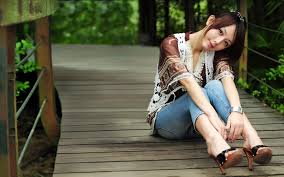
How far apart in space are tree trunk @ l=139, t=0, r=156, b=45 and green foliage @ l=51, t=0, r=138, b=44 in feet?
11.1

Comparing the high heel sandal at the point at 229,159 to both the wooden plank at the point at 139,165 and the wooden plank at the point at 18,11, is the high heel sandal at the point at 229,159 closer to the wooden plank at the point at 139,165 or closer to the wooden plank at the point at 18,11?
the wooden plank at the point at 139,165

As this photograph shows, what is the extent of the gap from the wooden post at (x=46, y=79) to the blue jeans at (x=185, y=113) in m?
1.58

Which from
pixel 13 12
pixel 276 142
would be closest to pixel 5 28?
pixel 13 12

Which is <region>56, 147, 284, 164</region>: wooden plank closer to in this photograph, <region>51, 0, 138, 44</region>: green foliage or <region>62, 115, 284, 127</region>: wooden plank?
<region>62, 115, 284, 127</region>: wooden plank

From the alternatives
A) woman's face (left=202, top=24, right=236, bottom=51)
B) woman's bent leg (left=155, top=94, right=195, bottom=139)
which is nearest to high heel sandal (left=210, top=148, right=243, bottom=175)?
woman's bent leg (left=155, top=94, right=195, bottom=139)

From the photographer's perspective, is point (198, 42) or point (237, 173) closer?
point (237, 173)

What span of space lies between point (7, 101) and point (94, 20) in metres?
14.2

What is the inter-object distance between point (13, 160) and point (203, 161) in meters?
1.26

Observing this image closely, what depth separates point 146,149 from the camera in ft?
12.4

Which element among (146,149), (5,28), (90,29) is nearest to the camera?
(5,28)

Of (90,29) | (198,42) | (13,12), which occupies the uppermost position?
(13,12)

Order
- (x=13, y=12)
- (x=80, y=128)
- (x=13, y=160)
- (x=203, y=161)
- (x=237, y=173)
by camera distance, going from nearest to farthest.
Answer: (x=13, y=12) < (x=13, y=160) < (x=237, y=173) < (x=203, y=161) < (x=80, y=128)

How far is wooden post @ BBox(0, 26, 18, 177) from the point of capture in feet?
8.86

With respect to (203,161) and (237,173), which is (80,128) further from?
(237,173)
